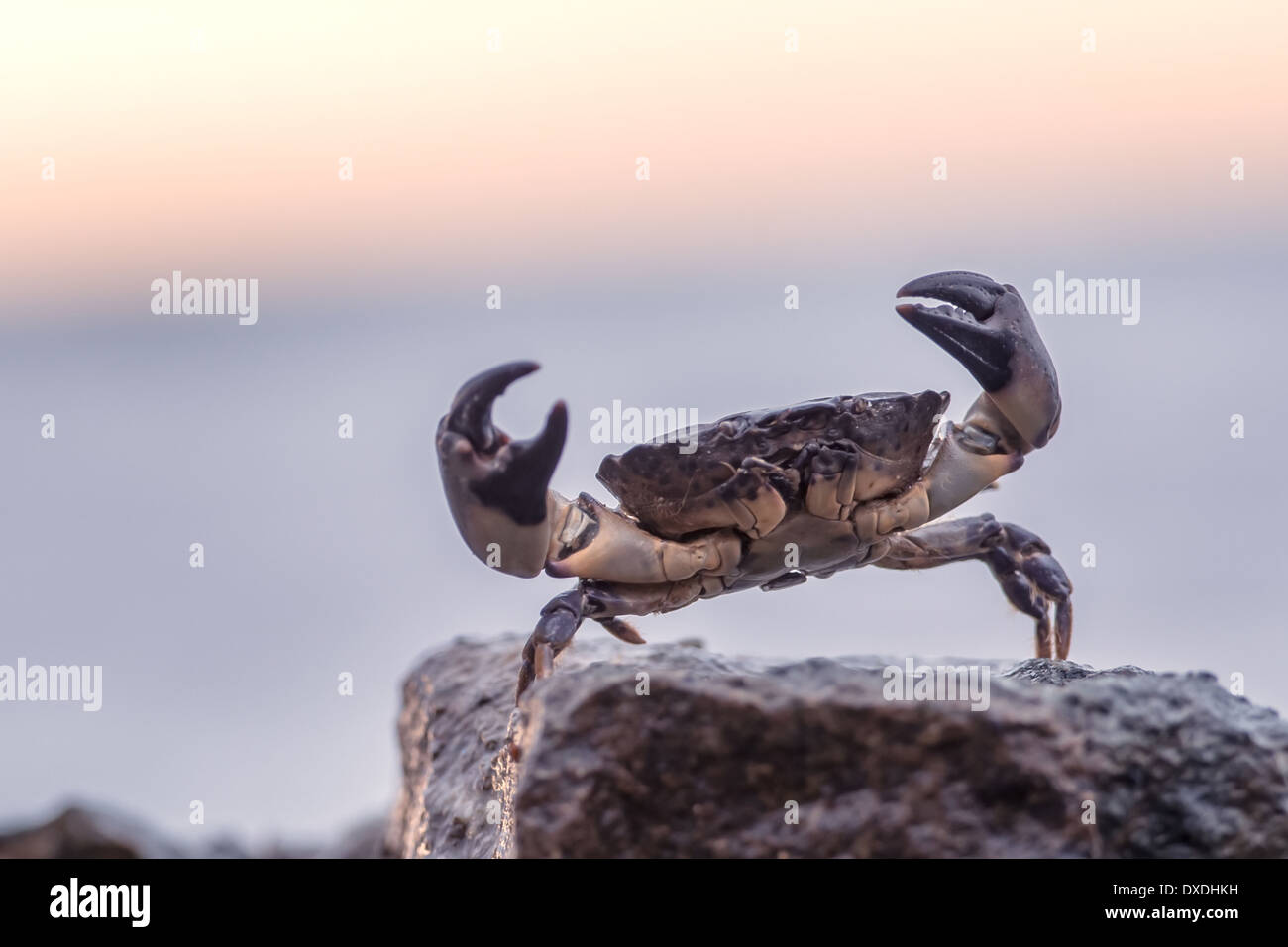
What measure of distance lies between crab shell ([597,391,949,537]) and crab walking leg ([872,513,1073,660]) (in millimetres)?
323

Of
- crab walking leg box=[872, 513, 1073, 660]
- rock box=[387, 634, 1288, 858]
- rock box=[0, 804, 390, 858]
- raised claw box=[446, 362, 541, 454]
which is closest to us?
rock box=[387, 634, 1288, 858]

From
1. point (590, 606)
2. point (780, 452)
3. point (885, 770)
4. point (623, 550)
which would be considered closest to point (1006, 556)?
Answer: point (780, 452)

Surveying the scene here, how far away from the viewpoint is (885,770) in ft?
6.59

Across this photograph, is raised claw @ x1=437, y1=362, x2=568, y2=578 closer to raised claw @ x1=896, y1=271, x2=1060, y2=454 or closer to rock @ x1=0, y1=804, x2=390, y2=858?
raised claw @ x1=896, y1=271, x2=1060, y2=454

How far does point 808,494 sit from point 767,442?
0.20 m

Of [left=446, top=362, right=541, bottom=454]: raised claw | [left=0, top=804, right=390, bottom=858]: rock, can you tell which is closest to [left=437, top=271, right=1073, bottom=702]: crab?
[left=446, top=362, right=541, bottom=454]: raised claw

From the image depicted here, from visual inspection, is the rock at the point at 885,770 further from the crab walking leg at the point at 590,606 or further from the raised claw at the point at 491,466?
the crab walking leg at the point at 590,606

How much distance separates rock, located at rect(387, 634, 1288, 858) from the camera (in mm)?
1998

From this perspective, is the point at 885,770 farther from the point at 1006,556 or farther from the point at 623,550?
the point at 1006,556

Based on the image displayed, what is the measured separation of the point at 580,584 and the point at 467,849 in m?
0.76

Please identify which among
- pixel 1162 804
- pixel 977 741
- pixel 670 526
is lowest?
pixel 1162 804

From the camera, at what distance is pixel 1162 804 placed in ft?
6.90
